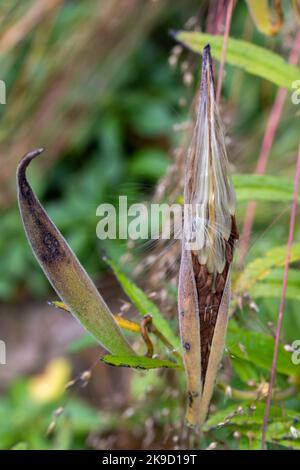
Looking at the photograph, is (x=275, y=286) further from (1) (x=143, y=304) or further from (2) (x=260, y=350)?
(1) (x=143, y=304)

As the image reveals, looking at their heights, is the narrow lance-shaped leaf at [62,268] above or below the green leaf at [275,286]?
above

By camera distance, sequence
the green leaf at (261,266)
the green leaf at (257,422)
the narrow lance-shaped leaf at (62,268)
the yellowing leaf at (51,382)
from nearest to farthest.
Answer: the narrow lance-shaped leaf at (62,268) → the green leaf at (257,422) → the green leaf at (261,266) → the yellowing leaf at (51,382)

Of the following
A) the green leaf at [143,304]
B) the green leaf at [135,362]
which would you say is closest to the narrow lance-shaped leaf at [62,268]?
the green leaf at [135,362]

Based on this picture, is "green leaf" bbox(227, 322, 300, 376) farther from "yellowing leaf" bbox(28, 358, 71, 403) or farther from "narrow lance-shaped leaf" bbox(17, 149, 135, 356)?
"yellowing leaf" bbox(28, 358, 71, 403)

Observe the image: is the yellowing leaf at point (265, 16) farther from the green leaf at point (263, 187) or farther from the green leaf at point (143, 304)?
the green leaf at point (143, 304)
